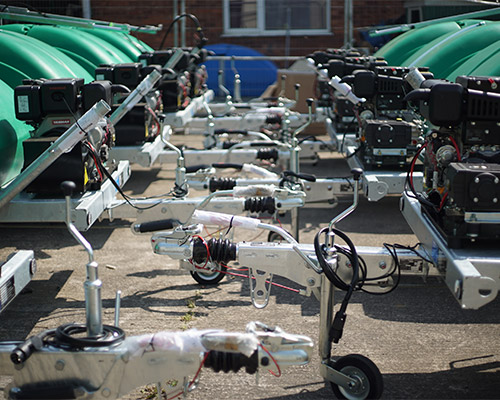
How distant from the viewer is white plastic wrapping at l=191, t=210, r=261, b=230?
4.28m

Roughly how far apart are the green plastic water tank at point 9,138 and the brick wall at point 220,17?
12.3m

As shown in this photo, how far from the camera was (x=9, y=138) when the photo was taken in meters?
5.40

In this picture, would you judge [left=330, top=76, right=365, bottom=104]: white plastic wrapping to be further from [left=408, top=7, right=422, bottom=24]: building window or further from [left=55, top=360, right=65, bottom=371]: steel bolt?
[left=408, top=7, right=422, bottom=24]: building window

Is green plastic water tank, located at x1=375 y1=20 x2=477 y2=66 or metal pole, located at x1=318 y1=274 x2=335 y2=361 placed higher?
green plastic water tank, located at x1=375 y1=20 x2=477 y2=66

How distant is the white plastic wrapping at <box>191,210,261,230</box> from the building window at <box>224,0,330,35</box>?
14.4 meters

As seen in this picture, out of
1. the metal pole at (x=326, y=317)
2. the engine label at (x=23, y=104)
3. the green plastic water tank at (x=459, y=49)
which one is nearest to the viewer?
the metal pole at (x=326, y=317)

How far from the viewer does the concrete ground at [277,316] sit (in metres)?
3.89

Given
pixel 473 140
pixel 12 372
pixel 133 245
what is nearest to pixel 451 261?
pixel 473 140

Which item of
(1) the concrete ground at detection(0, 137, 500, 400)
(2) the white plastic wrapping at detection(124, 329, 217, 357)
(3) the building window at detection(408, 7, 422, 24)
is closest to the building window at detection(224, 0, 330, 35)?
(3) the building window at detection(408, 7, 422, 24)

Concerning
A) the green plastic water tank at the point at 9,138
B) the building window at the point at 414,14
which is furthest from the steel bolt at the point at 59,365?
the building window at the point at 414,14

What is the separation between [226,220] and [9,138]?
2068mm

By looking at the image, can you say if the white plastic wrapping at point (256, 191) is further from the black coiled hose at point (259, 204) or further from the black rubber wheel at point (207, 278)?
the black rubber wheel at point (207, 278)

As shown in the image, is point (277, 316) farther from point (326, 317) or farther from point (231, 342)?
point (231, 342)

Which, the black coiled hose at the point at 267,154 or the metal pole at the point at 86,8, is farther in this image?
the metal pole at the point at 86,8
